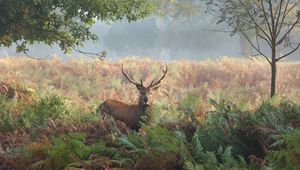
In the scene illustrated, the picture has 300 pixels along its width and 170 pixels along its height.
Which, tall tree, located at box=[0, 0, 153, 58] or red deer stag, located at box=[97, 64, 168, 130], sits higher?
tall tree, located at box=[0, 0, 153, 58]

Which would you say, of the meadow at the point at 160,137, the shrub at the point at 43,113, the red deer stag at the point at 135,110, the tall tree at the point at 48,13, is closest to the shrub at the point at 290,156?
the meadow at the point at 160,137

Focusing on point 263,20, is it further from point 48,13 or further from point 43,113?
point 43,113

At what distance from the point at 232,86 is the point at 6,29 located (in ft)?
38.6

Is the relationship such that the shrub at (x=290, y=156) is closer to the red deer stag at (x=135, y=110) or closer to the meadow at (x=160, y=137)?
the meadow at (x=160, y=137)

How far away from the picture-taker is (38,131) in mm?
7777

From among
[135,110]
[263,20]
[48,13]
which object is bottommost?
[135,110]

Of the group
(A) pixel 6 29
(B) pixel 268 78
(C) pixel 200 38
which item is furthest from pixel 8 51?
(A) pixel 6 29

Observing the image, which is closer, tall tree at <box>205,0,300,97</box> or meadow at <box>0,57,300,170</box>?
meadow at <box>0,57,300,170</box>

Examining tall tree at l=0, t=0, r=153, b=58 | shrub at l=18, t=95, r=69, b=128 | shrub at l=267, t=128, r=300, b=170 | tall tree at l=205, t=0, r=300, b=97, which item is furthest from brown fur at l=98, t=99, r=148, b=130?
shrub at l=267, t=128, r=300, b=170

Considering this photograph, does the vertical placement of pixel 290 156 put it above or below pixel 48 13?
below

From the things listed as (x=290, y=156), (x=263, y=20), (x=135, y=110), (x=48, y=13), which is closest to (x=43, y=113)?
(x=135, y=110)

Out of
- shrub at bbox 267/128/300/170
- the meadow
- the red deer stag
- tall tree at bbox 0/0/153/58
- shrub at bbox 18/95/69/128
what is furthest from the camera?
tall tree at bbox 0/0/153/58

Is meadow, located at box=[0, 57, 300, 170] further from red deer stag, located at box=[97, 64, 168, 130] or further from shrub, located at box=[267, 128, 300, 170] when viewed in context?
red deer stag, located at box=[97, 64, 168, 130]

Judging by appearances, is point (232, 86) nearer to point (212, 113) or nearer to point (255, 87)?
point (255, 87)
